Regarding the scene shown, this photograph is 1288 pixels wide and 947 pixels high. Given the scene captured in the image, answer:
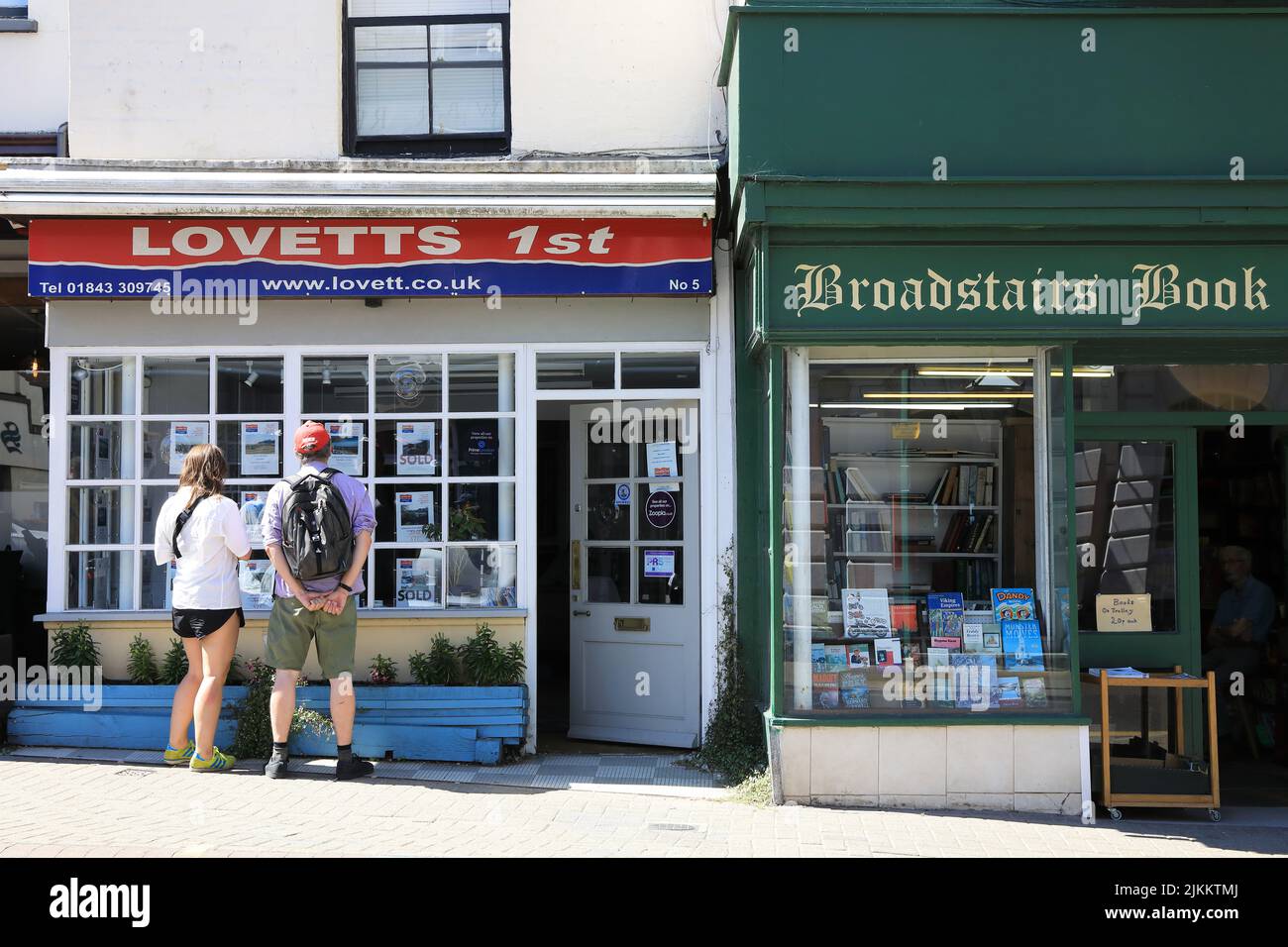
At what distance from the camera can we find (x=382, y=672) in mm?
7504

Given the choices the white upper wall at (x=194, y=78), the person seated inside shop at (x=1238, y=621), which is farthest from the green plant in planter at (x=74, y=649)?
the person seated inside shop at (x=1238, y=621)

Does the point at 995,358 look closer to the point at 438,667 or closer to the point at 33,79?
the point at 438,667

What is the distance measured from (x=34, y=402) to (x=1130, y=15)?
10.1 meters

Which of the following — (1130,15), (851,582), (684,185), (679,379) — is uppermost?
(1130,15)

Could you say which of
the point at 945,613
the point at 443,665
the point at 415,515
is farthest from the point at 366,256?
the point at 945,613

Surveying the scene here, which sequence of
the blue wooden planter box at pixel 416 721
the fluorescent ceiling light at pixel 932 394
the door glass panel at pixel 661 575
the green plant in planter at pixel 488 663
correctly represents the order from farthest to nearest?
the door glass panel at pixel 661 575 → the green plant in planter at pixel 488 663 → the blue wooden planter box at pixel 416 721 → the fluorescent ceiling light at pixel 932 394

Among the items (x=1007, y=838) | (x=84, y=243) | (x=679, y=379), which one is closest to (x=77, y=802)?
(x=84, y=243)

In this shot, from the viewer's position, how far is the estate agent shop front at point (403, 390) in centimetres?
750

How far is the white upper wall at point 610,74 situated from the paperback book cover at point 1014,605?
3.57 metres

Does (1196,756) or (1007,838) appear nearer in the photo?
(1007,838)

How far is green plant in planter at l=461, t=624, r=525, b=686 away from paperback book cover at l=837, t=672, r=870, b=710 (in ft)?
7.07

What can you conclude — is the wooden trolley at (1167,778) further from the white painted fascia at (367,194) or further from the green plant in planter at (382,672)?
the green plant in planter at (382,672)

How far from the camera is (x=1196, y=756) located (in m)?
6.97

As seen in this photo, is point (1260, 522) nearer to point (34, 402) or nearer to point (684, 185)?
point (684, 185)
